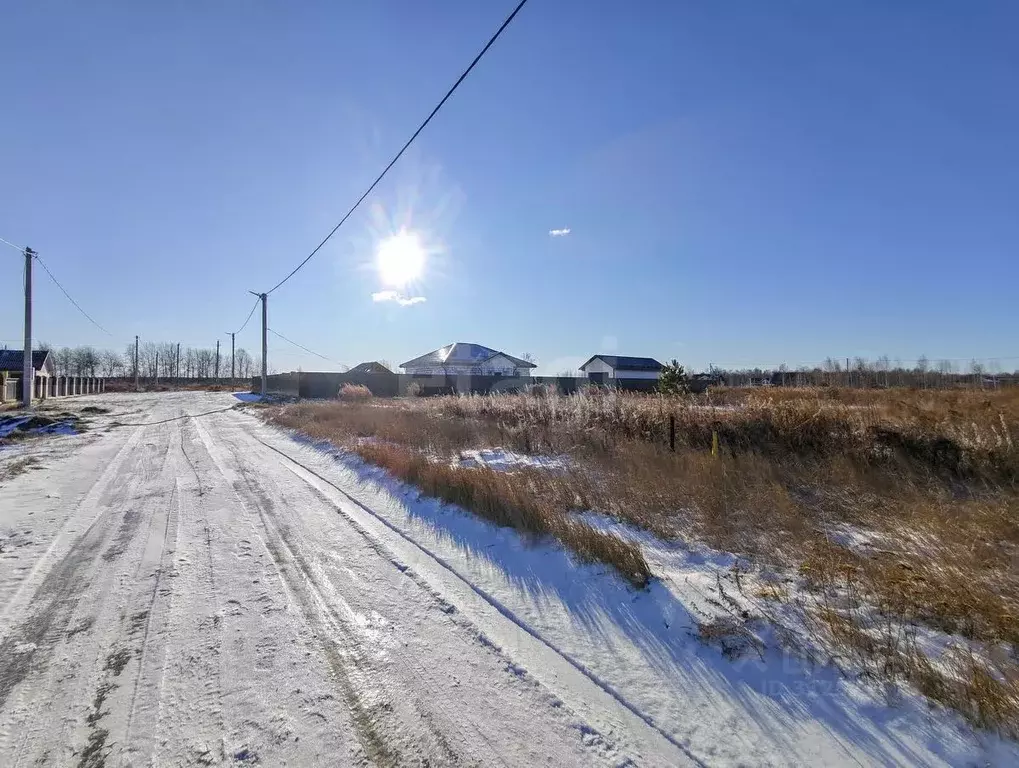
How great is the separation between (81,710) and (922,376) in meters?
53.3

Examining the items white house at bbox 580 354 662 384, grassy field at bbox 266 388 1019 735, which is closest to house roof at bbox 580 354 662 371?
white house at bbox 580 354 662 384

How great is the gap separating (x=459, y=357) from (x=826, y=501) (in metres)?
52.1

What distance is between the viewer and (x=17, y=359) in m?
47.8

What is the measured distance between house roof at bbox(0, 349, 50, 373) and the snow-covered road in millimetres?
53312

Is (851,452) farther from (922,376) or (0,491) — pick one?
(922,376)

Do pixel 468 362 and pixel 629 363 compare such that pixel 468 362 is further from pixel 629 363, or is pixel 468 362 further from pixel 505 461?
pixel 505 461

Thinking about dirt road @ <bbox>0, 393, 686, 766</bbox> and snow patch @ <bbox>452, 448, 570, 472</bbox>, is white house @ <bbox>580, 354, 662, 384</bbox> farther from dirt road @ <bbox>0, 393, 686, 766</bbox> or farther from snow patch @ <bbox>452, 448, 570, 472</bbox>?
dirt road @ <bbox>0, 393, 686, 766</bbox>

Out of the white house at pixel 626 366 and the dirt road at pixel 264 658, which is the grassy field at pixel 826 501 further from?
the white house at pixel 626 366

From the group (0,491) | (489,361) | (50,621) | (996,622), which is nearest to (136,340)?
(489,361)

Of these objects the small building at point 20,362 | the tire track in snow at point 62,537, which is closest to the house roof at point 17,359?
the small building at point 20,362

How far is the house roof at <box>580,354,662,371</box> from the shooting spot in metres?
59.3

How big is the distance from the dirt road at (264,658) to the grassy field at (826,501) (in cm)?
159

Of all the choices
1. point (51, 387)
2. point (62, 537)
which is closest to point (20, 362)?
point (51, 387)

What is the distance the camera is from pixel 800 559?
4.48 m
